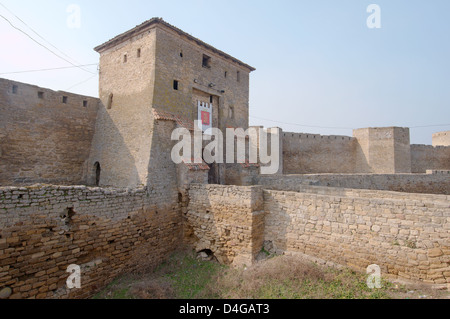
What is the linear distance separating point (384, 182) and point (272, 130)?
8.02 meters

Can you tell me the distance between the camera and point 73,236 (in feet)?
21.9

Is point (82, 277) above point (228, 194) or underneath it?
underneath

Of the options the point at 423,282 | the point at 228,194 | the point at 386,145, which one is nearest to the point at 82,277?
the point at 228,194

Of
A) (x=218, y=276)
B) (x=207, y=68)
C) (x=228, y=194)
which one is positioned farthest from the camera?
(x=207, y=68)

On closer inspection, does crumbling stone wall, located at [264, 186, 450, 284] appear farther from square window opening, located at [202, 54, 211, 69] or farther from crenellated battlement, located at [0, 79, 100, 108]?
crenellated battlement, located at [0, 79, 100, 108]

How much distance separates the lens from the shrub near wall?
5680 mm

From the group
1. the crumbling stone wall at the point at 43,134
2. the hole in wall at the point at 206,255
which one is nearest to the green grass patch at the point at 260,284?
the hole in wall at the point at 206,255

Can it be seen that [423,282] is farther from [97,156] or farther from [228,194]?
[97,156]

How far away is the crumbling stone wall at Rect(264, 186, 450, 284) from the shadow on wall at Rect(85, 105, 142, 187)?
547 centimetres

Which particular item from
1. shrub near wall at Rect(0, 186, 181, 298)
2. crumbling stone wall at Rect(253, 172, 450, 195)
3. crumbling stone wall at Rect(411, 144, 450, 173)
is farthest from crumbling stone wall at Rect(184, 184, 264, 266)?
crumbling stone wall at Rect(411, 144, 450, 173)

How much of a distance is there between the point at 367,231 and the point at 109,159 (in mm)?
9812

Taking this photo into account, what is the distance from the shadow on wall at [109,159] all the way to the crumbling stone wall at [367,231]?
18.0 feet

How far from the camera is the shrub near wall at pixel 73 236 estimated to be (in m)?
5.68
